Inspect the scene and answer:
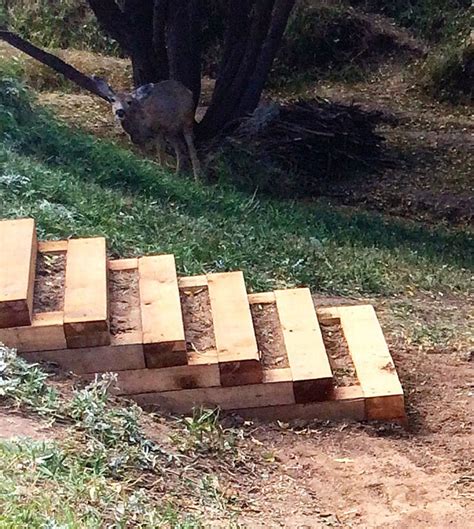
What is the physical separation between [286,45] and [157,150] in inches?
196

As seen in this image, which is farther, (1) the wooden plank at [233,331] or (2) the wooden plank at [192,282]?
(2) the wooden plank at [192,282]

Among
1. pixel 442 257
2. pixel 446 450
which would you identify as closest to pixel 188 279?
pixel 446 450

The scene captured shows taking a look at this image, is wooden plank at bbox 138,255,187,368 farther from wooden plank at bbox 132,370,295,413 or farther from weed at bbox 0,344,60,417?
weed at bbox 0,344,60,417

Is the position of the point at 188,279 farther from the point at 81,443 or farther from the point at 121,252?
the point at 81,443

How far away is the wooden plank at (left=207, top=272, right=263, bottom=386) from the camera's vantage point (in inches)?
125

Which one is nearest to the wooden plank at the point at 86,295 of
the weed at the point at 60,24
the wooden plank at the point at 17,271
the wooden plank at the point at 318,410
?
the wooden plank at the point at 17,271

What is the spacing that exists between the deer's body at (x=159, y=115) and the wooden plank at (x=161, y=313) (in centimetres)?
492

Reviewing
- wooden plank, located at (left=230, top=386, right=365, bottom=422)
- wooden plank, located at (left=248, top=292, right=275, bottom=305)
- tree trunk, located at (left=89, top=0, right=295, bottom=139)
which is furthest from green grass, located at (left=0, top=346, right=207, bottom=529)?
tree trunk, located at (left=89, top=0, right=295, bottom=139)

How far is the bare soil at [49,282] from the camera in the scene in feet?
10.7

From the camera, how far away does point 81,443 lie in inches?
103

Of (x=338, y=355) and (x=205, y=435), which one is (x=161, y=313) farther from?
(x=338, y=355)

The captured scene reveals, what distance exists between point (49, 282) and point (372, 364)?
1.19m

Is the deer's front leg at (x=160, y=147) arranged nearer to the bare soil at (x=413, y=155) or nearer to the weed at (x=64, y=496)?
the bare soil at (x=413, y=155)

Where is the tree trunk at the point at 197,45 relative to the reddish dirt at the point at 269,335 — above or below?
below
